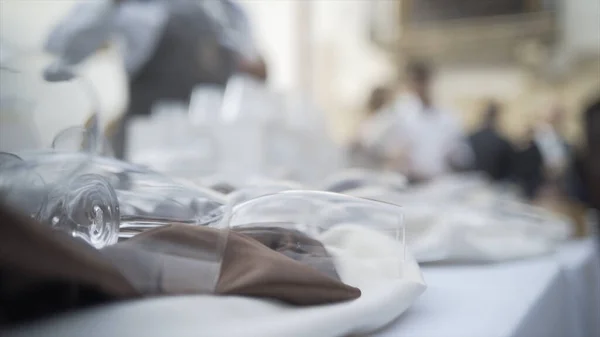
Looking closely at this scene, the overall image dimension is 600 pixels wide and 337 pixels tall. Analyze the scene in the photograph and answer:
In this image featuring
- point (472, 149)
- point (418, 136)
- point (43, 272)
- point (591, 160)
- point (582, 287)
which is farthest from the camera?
point (472, 149)

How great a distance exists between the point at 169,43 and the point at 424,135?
0.81 metres

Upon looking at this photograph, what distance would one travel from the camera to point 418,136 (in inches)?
56.4

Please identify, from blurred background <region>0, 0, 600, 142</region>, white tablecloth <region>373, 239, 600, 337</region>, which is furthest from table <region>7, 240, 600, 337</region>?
blurred background <region>0, 0, 600, 142</region>

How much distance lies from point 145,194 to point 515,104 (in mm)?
3115

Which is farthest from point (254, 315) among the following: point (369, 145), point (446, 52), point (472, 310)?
point (446, 52)

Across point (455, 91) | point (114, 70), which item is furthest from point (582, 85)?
point (114, 70)

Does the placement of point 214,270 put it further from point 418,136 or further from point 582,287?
point 418,136

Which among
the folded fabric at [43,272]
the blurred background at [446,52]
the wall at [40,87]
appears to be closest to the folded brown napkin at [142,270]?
the folded fabric at [43,272]

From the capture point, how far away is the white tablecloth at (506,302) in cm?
27

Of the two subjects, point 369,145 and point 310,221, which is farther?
point 369,145

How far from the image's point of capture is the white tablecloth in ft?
0.89

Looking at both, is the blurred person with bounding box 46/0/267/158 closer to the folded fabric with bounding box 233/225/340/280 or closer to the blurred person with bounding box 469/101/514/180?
the folded fabric with bounding box 233/225/340/280

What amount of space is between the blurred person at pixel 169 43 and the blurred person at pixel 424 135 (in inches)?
16.4

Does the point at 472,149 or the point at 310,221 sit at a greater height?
the point at 310,221
